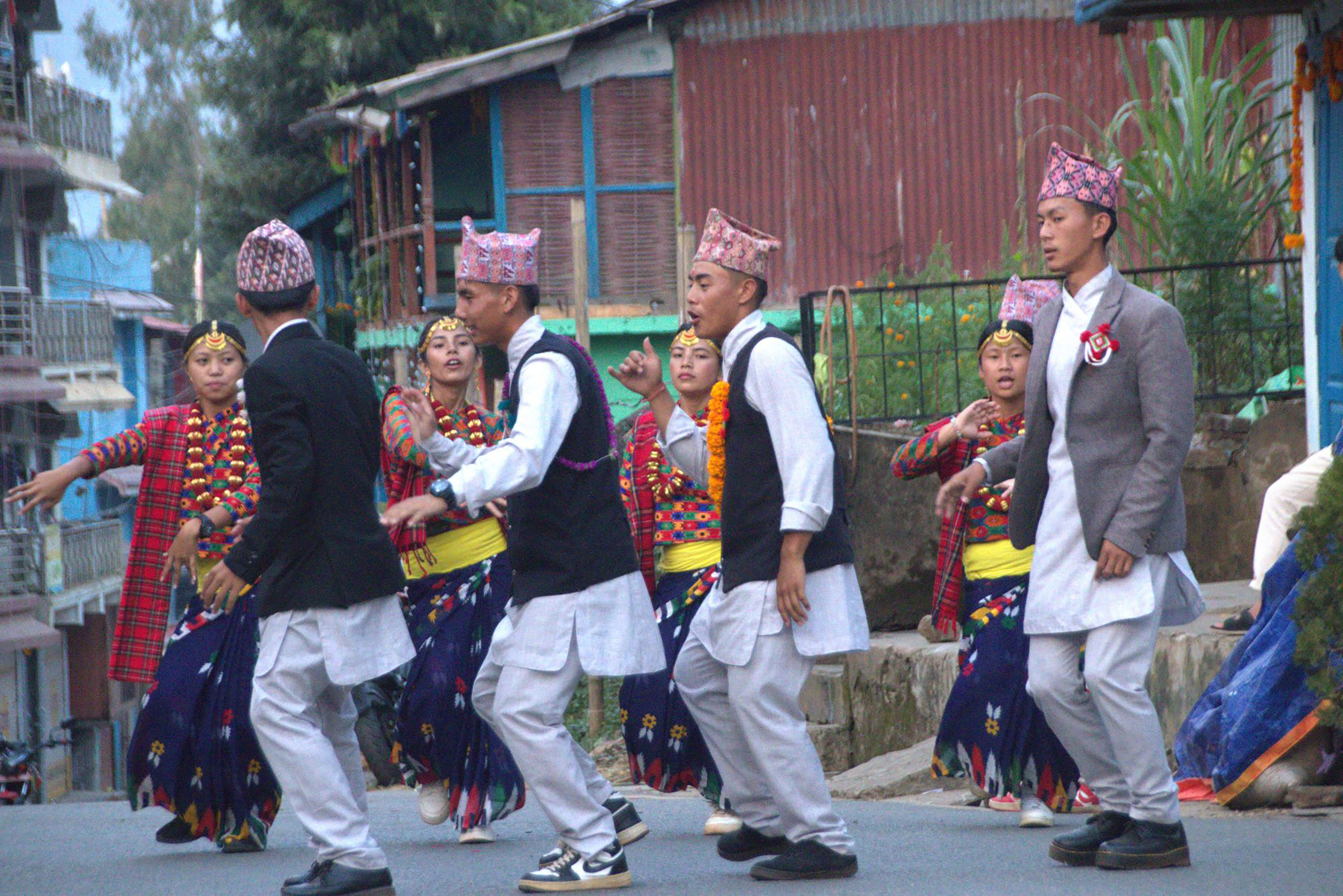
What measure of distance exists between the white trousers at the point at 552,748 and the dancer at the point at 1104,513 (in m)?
1.39

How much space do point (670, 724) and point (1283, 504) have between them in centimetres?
267

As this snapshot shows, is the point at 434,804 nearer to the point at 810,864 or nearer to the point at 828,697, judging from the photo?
the point at 810,864

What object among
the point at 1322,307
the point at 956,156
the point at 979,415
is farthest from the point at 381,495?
the point at 979,415

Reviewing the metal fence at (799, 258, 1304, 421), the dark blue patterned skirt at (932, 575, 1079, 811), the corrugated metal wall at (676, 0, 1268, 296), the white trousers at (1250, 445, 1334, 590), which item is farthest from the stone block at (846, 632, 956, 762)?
the corrugated metal wall at (676, 0, 1268, 296)

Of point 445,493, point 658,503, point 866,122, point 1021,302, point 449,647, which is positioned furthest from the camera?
point 866,122

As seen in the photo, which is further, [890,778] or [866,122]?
[866,122]

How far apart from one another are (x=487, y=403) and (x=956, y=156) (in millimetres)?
5588

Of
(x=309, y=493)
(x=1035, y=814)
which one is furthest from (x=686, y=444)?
(x=1035, y=814)

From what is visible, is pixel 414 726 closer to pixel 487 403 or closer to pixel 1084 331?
pixel 1084 331

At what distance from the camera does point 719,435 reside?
4.96 meters

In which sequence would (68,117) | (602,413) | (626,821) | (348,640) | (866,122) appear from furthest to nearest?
1. (68,117)
2. (866,122)
3. (626,821)
4. (602,413)
5. (348,640)

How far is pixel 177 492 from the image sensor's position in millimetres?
6223

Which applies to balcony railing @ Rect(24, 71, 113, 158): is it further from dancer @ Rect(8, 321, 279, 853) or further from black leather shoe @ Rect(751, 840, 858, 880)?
black leather shoe @ Rect(751, 840, 858, 880)

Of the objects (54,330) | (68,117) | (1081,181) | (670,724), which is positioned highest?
(68,117)
